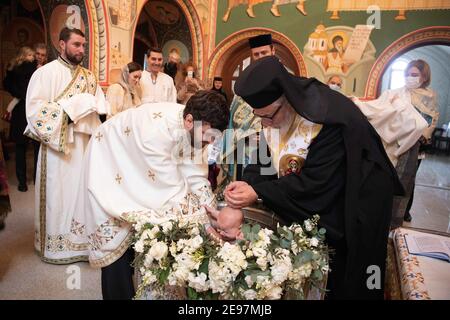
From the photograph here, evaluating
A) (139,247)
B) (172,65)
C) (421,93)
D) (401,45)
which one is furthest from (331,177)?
(401,45)

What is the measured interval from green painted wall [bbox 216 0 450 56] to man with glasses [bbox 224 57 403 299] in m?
7.22

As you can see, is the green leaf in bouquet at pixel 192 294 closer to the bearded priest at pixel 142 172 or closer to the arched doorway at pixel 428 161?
the bearded priest at pixel 142 172

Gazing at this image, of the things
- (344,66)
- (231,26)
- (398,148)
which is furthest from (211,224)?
(231,26)

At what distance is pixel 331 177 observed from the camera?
1641 mm

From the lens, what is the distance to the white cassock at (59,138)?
2959 mm

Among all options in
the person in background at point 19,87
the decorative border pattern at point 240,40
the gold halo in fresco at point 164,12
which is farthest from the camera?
the decorative border pattern at point 240,40

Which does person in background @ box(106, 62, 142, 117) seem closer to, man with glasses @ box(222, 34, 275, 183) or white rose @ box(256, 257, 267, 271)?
man with glasses @ box(222, 34, 275, 183)

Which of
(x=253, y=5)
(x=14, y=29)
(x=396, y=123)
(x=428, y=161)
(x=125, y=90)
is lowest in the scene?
(x=428, y=161)

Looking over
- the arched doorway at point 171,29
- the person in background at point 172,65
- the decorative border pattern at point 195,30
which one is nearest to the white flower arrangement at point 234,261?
the person in background at point 172,65

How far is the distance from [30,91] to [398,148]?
12.1 ft

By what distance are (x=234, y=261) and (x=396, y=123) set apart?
133 inches

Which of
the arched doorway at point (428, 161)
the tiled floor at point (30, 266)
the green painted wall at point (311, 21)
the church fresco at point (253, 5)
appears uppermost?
the church fresco at point (253, 5)

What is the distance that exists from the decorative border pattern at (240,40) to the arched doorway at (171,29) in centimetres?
43

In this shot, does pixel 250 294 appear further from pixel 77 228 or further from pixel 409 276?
pixel 77 228
